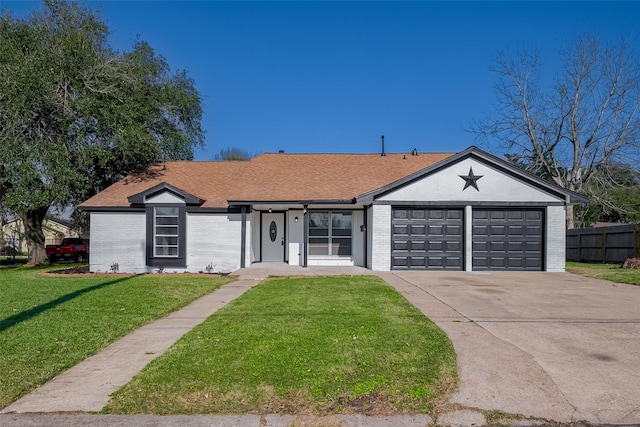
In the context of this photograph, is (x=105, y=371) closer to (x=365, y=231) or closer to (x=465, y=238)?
(x=365, y=231)

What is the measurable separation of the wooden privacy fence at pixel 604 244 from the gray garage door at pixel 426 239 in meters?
8.87

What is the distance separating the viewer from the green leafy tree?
1661 cm

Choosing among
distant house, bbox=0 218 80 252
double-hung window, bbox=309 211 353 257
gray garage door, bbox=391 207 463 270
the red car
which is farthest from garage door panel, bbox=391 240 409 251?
distant house, bbox=0 218 80 252

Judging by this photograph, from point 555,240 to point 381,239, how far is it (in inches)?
262

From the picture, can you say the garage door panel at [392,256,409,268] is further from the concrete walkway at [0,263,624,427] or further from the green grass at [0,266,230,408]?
the concrete walkway at [0,263,624,427]

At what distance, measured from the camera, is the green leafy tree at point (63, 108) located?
16.6 meters

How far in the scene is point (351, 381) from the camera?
4.32 m

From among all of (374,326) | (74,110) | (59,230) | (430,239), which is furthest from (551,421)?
(59,230)

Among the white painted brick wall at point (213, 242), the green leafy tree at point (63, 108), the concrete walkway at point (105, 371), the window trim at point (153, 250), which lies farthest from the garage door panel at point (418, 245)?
the green leafy tree at point (63, 108)

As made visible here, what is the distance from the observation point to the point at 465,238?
15.9 meters

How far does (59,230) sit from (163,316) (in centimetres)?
5959

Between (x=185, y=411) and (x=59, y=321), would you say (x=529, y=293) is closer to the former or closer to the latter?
(x=185, y=411)

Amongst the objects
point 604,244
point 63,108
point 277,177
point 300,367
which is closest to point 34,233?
point 63,108

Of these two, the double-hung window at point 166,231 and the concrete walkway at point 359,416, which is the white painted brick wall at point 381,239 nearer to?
the double-hung window at point 166,231
